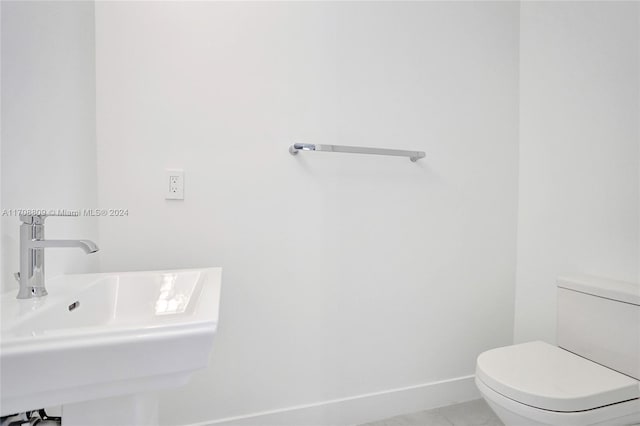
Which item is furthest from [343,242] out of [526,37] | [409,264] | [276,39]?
[526,37]

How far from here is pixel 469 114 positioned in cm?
157

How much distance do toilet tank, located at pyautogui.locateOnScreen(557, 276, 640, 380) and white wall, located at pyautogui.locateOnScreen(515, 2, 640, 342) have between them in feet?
0.50

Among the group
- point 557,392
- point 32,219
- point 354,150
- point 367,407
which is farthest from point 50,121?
point 557,392

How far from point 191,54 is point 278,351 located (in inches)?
47.9

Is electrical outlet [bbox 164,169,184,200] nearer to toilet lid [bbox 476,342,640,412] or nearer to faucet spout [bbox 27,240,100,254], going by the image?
faucet spout [bbox 27,240,100,254]

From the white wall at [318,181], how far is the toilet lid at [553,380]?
39cm

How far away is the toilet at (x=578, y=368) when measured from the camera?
945 millimetres

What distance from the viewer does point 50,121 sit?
900mm

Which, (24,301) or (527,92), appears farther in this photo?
(527,92)

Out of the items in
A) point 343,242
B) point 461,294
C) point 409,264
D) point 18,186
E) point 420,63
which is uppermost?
point 420,63

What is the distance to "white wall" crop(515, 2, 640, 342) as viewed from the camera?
4.02 ft

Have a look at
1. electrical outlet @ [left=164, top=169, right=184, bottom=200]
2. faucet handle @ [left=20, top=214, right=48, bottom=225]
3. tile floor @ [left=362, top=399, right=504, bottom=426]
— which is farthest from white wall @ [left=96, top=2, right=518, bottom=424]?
faucet handle @ [left=20, top=214, right=48, bottom=225]

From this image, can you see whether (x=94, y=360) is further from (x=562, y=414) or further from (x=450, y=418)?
(x=450, y=418)

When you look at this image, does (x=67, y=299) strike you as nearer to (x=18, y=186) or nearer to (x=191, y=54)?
(x=18, y=186)
